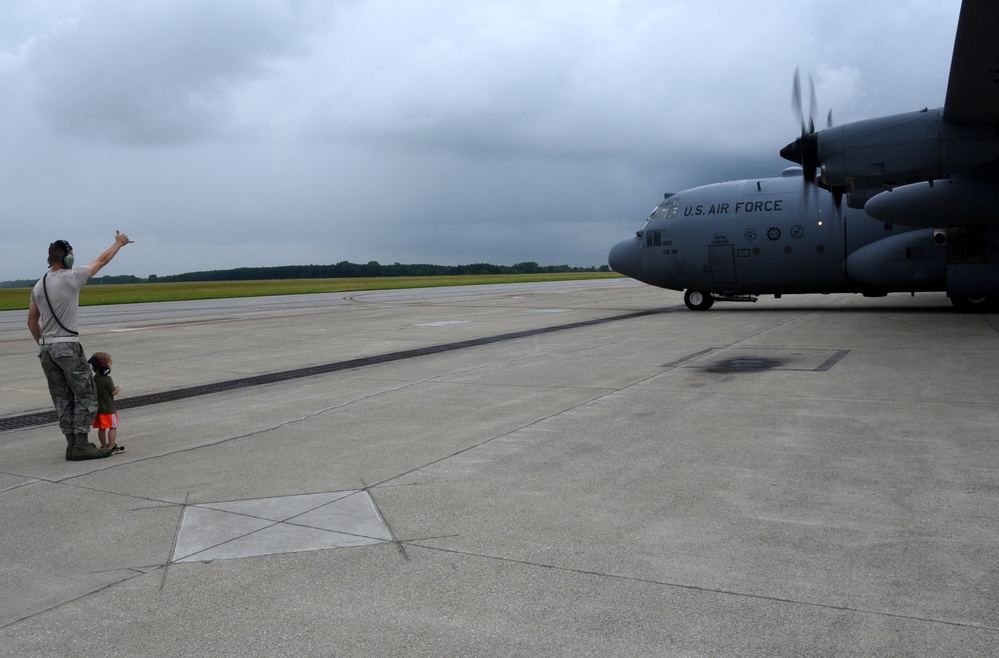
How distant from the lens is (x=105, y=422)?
815cm

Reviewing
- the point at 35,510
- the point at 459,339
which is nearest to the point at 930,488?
the point at 35,510

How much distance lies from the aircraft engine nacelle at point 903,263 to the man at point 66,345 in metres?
21.0

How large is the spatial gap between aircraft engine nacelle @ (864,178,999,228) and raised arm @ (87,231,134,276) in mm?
16173

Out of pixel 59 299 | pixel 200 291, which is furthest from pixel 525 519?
pixel 200 291

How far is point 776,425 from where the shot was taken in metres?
8.59

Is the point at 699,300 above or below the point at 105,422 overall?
above

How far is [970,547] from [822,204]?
69.2 ft

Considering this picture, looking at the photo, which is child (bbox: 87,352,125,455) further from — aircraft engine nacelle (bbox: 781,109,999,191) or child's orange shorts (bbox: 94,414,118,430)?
aircraft engine nacelle (bbox: 781,109,999,191)

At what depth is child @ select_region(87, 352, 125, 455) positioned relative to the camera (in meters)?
8.15

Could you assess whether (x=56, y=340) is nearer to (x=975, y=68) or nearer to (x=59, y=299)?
(x=59, y=299)

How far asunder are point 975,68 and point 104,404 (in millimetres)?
13203

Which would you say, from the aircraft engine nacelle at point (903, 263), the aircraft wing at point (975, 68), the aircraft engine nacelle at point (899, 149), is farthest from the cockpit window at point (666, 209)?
the aircraft wing at point (975, 68)

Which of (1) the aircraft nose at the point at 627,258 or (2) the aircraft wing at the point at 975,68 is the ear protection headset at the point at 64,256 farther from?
(1) the aircraft nose at the point at 627,258

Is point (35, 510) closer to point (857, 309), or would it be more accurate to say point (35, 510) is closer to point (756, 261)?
point (756, 261)
